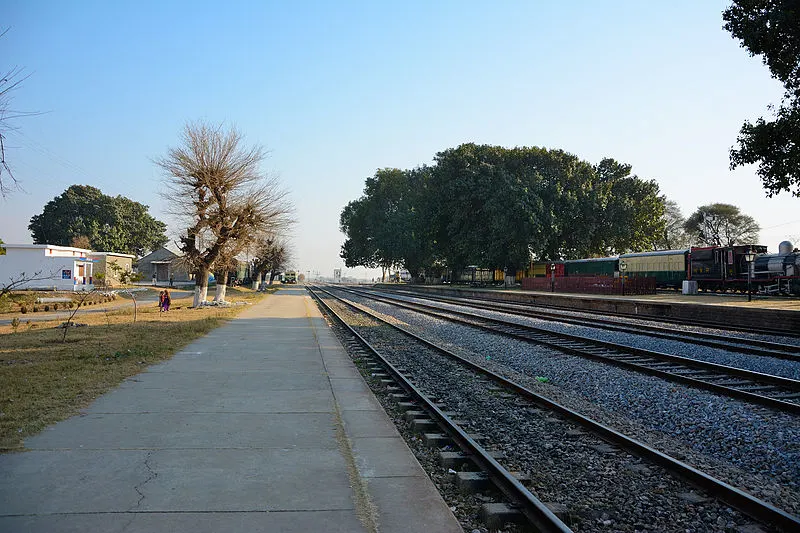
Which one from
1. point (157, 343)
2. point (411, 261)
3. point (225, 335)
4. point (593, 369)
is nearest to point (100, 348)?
point (157, 343)

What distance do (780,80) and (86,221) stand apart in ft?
306

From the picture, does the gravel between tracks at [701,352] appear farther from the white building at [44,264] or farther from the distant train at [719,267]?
the white building at [44,264]

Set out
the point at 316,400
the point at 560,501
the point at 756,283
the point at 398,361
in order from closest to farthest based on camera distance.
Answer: the point at 560,501 < the point at 316,400 < the point at 398,361 < the point at 756,283

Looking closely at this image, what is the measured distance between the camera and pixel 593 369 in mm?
10438

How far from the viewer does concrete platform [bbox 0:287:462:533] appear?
143 inches

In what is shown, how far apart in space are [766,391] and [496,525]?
6644mm

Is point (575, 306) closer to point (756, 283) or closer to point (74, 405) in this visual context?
point (756, 283)

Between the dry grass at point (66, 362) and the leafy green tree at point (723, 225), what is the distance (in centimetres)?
7863

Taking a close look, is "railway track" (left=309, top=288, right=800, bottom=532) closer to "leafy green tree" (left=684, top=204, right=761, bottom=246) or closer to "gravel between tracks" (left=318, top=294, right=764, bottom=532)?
"gravel between tracks" (left=318, top=294, right=764, bottom=532)

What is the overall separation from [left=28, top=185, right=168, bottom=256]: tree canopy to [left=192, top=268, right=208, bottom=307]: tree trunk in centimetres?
6339

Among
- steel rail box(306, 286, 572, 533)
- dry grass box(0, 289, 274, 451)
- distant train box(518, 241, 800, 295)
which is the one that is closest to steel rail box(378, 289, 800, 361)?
steel rail box(306, 286, 572, 533)

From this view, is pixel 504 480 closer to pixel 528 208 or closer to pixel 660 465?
pixel 660 465

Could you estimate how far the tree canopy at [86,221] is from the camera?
3413 inches

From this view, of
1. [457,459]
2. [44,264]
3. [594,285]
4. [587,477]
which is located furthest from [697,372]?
[44,264]
